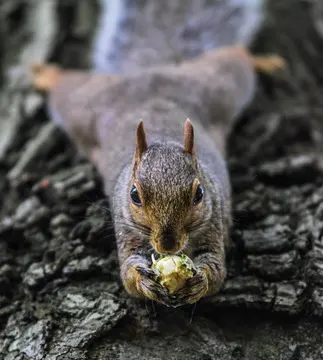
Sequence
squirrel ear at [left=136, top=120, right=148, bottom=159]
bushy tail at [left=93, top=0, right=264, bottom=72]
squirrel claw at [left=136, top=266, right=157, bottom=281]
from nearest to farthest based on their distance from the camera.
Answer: squirrel claw at [left=136, top=266, right=157, bottom=281] → squirrel ear at [left=136, top=120, right=148, bottom=159] → bushy tail at [left=93, top=0, right=264, bottom=72]

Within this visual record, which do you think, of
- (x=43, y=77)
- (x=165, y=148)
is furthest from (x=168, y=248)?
(x=43, y=77)

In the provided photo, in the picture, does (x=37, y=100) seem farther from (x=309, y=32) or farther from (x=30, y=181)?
(x=309, y=32)

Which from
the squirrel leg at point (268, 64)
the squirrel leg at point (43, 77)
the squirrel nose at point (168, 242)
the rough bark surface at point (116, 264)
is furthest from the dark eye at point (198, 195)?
the squirrel leg at point (43, 77)

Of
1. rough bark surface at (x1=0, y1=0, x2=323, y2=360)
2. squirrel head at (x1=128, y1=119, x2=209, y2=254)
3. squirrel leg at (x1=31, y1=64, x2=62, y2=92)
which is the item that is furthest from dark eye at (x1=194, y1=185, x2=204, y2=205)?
squirrel leg at (x1=31, y1=64, x2=62, y2=92)

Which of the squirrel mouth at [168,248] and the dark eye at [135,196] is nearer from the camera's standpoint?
the squirrel mouth at [168,248]

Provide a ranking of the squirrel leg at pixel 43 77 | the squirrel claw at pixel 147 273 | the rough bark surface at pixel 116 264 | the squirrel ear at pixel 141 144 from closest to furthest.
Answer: the rough bark surface at pixel 116 264
the squirrel claw at pixel 147 273
the squirrel ear at pixel 141 144
the squirrel leg at pixel 43 77

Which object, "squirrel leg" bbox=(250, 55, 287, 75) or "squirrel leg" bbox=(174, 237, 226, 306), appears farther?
"squirrel leg" bbox=(250, 55, 287, 75)

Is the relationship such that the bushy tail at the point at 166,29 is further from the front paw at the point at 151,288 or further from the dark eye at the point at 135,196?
the front paw at the point at 151,288

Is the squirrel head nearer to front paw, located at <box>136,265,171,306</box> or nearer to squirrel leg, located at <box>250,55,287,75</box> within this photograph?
front paw, located at <box>136,265,171,306</box>
